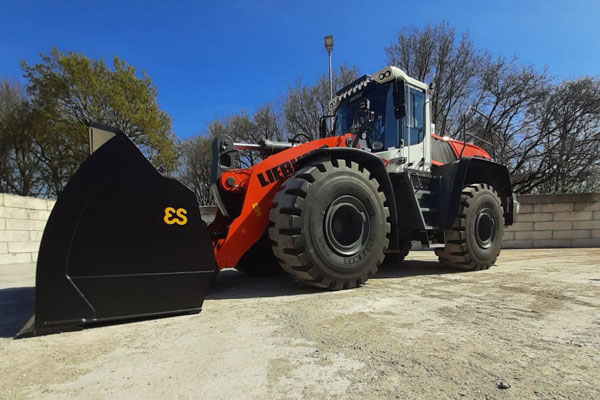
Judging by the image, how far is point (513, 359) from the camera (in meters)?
2.24

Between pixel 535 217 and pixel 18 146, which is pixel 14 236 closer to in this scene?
pixel 535 217

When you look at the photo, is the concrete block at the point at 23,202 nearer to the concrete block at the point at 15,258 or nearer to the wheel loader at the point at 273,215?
the concrete block at the point at 15,258

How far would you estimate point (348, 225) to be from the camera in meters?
4.39

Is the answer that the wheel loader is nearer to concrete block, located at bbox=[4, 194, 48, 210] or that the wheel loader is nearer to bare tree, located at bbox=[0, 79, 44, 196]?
concrete block, located at bbox=[4, 194, 48, 210]

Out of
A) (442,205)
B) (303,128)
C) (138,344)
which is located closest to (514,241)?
(442,205)

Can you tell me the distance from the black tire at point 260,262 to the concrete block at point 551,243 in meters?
10.0

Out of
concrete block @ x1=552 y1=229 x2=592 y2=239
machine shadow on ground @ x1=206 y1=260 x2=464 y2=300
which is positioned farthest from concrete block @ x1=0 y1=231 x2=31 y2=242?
concrete block @ x1=552 y1=229 x2=592 y2=239

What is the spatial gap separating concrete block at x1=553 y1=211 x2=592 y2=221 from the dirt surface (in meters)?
9.09

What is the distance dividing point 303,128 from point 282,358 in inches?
896

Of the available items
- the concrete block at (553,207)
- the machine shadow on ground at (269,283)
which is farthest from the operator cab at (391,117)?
the concrete block at (553,207)

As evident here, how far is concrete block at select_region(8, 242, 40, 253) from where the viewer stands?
9922 mm

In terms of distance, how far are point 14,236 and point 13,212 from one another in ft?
2.24

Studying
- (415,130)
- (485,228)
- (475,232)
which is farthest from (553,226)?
(415,130)

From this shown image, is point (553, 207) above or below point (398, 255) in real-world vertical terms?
above
